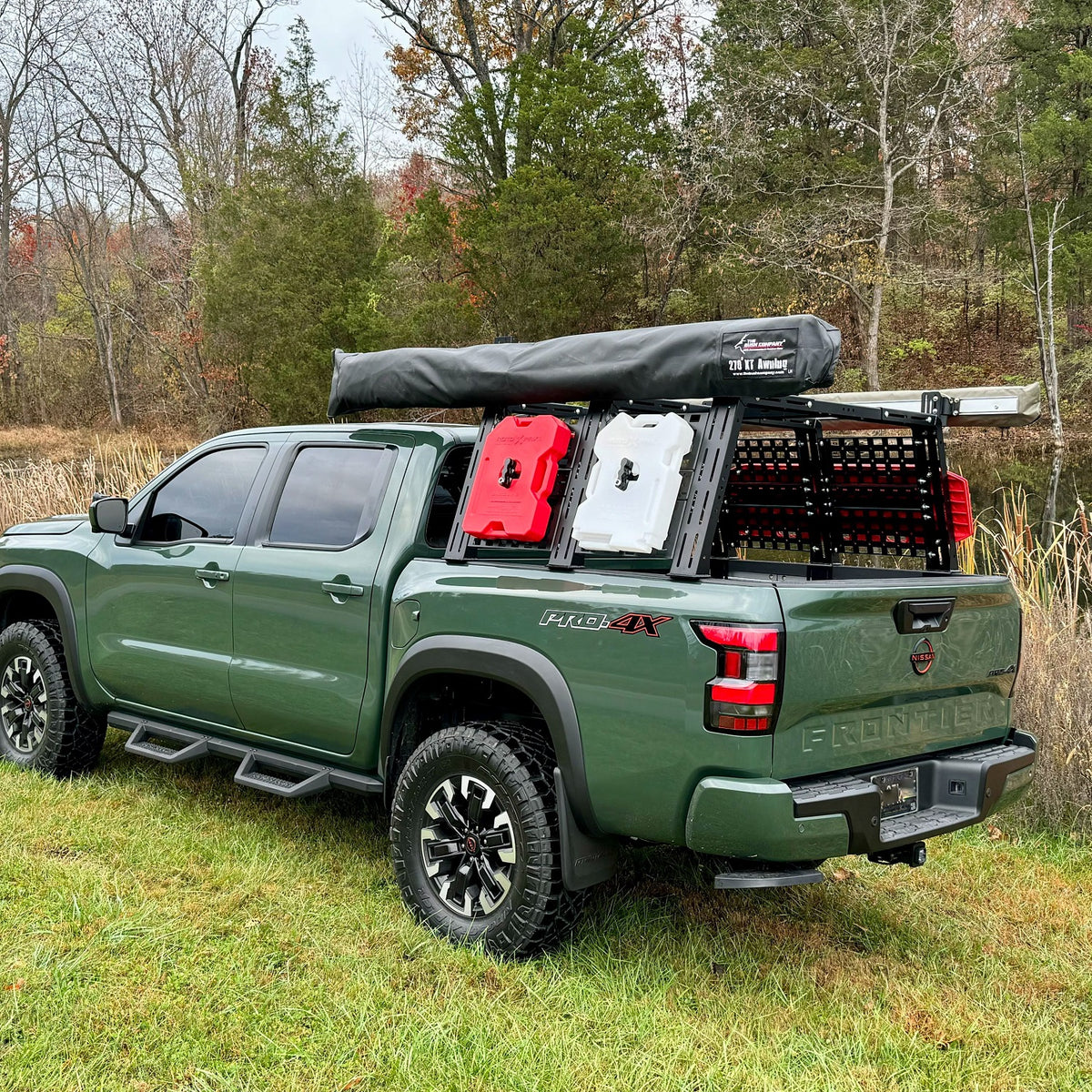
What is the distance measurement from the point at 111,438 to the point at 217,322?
6.44 meters

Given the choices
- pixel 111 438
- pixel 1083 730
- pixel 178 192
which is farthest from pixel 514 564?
pixel 178 192

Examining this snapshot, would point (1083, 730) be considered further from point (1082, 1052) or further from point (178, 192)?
point (178, 192)

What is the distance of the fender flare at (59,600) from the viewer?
542cm

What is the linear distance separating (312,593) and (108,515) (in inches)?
55.1

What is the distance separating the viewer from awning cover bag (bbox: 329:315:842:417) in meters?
3.16

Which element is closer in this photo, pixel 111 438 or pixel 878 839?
pixel 878 839

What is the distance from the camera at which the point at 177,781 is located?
5.71m

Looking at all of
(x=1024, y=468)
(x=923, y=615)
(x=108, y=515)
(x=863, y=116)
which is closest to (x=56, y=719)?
(x=108, y=515)

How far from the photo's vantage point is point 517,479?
3.71m

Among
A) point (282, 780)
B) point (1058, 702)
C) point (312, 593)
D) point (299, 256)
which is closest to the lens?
point (312, 593)

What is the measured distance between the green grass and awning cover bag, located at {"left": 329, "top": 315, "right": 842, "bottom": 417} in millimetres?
1906

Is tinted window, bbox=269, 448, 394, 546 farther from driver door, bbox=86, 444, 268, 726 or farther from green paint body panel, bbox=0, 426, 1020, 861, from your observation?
driver door, bbox=86, 444, 268, 726

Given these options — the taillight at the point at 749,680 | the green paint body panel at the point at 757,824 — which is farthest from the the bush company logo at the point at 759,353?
the green paint body panel at the point at 757,824

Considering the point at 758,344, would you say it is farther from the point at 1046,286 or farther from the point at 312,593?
the point at 1046,286
